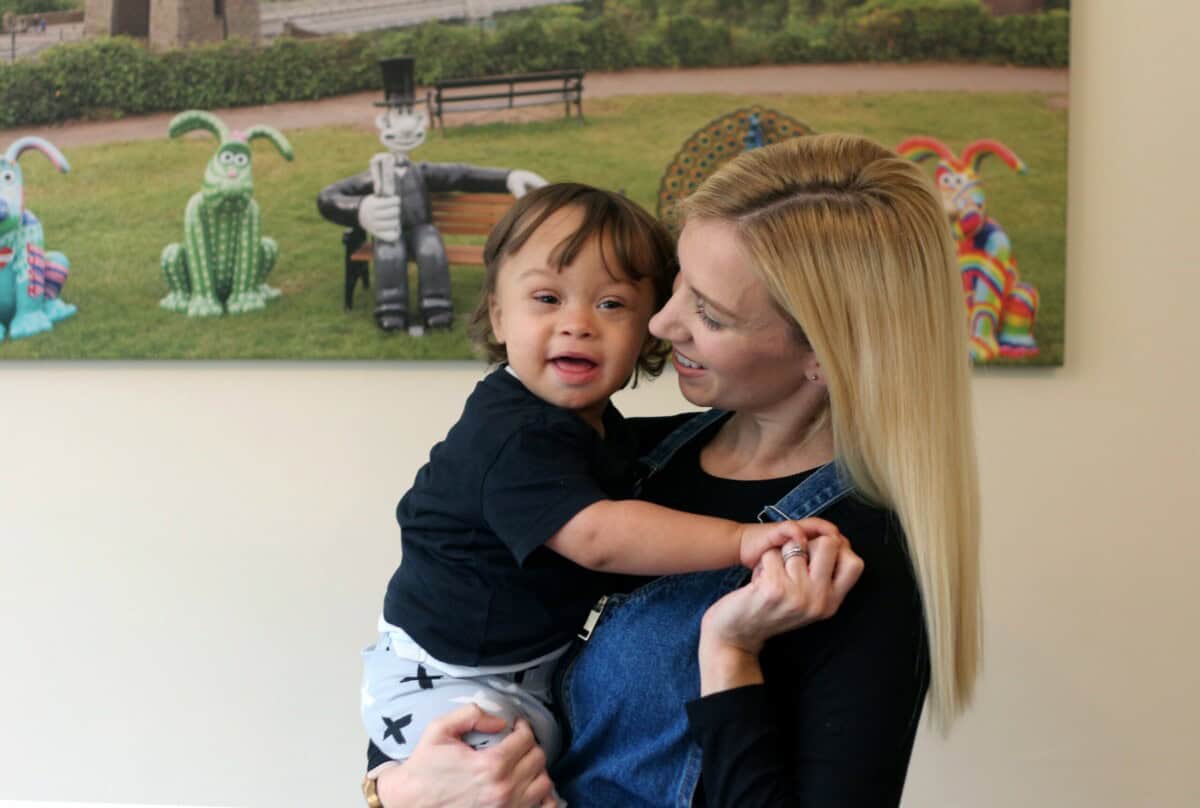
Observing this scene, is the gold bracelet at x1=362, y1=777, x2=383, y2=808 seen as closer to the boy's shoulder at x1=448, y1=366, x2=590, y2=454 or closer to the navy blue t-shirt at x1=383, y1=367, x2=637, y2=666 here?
the navy blue t-shirt at x1=383, y1=367, x2=637, y2=666

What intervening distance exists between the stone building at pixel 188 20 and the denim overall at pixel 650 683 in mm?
1816

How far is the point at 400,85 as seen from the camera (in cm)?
249

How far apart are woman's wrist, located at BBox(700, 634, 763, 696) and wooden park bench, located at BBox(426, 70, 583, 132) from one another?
1.62m

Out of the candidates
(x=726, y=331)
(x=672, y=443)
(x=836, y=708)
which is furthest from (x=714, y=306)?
(x=836, y=708)

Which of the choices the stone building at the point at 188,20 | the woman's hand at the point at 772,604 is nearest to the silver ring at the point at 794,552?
the woman's hand at the point at 772,604

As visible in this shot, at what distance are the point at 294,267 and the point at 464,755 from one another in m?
1.53

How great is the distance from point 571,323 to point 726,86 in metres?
1.32

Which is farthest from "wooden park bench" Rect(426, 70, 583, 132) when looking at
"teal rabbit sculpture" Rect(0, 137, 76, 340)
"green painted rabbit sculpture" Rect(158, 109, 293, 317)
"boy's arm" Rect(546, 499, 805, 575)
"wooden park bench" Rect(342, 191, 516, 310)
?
"boy's arm" Rect(546, 499, 805, 575)

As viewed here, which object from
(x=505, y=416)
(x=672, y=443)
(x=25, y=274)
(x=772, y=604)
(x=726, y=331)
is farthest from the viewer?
(x=25, y=274)

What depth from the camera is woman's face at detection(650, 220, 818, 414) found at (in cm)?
115

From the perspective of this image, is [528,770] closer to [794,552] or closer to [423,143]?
[794,552]

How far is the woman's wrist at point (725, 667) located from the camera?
42.4 inches

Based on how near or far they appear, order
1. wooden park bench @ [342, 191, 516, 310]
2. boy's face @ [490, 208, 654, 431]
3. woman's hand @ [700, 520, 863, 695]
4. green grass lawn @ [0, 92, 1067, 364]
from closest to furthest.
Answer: woman's hand @ [700, 520, 863, 695], boy's face @ [490, 208, 654, 431], green grass lawn @ [0, 92, 1067, 364], wooden park bench @ [342, 191, 516, 310]

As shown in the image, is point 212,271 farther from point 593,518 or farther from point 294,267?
point 593,518
